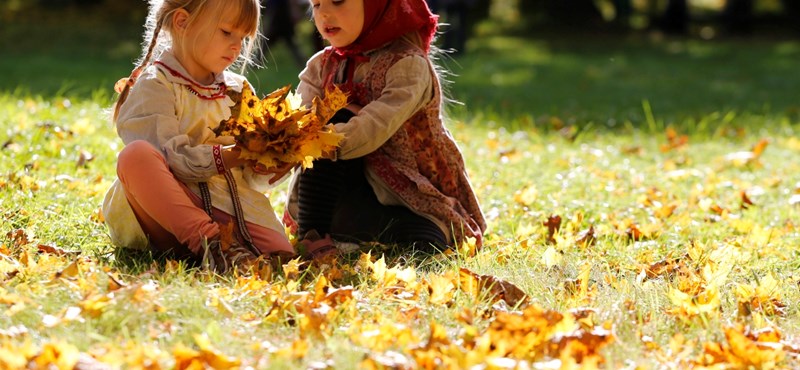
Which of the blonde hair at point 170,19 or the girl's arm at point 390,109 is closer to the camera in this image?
the blonde hair at point 170,19

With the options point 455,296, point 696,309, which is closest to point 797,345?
point 696,309

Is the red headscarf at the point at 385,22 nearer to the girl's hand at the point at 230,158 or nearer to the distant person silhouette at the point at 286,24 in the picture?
the girl's hand at the point at 230,158

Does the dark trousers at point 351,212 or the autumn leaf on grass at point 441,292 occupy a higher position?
the autumn leaf on grass at point 441,292

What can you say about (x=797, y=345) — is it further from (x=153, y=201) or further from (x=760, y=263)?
A: (x=153, y=201)

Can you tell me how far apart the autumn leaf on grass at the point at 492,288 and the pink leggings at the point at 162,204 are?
822 millimetres

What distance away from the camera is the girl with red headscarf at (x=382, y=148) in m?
3.64

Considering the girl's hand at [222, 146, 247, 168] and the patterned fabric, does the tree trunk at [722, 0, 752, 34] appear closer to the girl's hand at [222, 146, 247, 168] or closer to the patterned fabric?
the patterned fabric

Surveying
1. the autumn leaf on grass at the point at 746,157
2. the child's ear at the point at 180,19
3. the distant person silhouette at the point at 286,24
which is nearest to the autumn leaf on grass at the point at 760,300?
the child's ear at the point at 180,19

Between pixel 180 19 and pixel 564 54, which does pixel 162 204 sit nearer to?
pixel 180 19

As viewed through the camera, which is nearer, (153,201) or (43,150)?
(153,201)

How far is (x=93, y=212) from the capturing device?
149 inches

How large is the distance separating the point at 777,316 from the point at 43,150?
3.26 meters

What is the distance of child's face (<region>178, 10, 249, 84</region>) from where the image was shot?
3.31 m

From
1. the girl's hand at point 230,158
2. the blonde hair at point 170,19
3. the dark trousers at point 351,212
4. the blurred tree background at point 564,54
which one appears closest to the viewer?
the girl's hand at point 230,158
